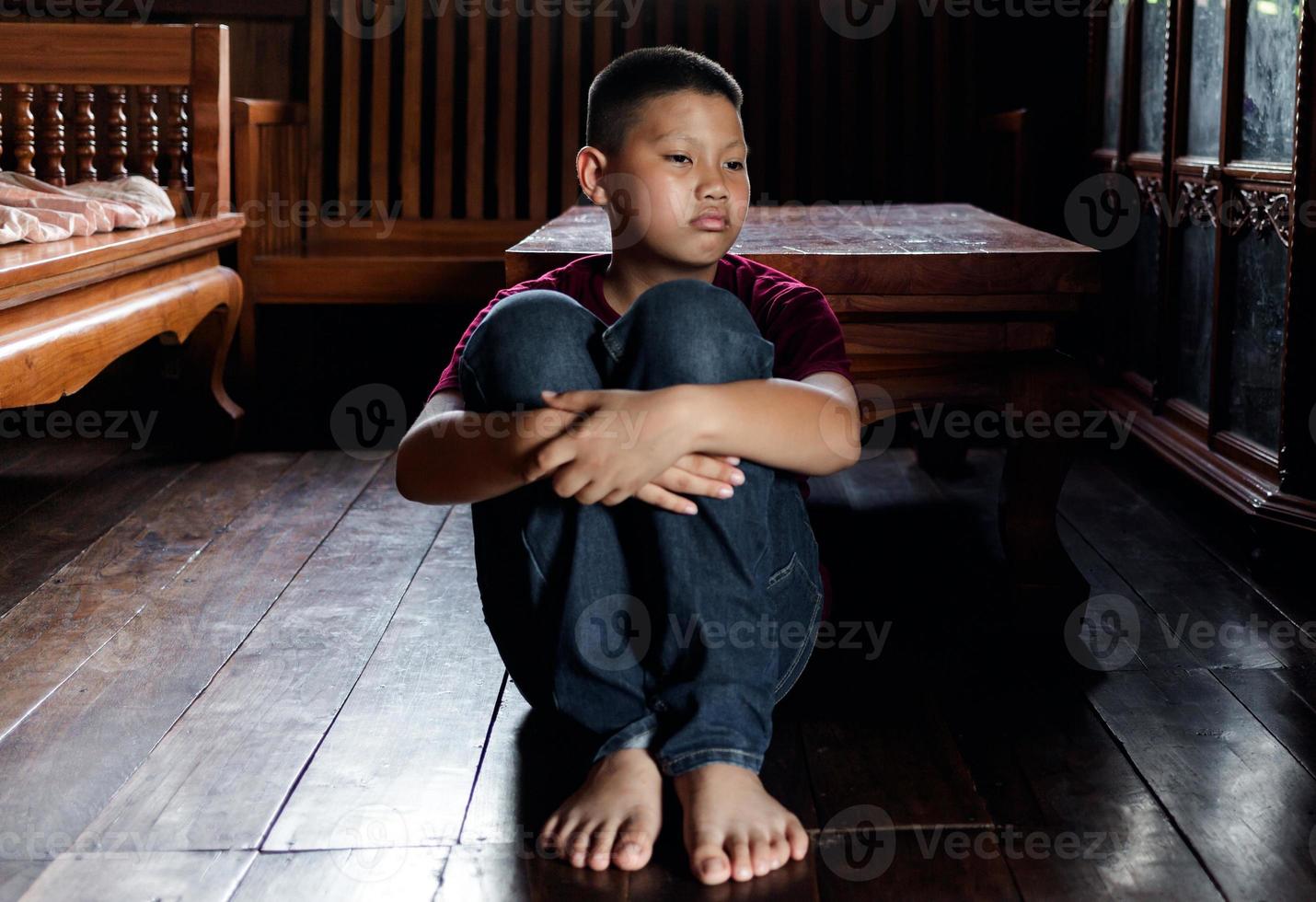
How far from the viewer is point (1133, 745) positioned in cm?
137

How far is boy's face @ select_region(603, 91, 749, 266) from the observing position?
51.3 inches

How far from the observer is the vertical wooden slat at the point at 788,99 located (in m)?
3.41

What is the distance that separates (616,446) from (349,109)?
2546mm

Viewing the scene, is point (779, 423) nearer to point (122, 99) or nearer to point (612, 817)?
point (612, 817)

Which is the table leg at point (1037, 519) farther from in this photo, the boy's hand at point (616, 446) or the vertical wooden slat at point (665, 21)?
the vertical wooden slat at point (665, 21)

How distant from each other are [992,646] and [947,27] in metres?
2.17

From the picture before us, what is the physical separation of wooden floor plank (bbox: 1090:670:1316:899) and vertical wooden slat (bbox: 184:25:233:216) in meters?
2.07

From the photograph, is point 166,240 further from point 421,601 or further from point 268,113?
point 421,601

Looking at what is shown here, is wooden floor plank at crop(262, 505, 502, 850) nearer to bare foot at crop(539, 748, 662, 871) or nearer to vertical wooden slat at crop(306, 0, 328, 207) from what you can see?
bare foot at crop(539, 748, 662, 871)

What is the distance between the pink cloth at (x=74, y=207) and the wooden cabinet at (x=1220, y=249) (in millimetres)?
1846

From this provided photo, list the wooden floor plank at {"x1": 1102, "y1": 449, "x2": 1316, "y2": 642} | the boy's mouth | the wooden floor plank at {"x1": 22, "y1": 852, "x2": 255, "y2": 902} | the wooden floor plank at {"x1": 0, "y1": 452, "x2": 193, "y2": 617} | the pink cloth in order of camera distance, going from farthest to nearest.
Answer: the pink cloth → the wooden floor plank at {"x1": 0, "y1": 452, "x2": 193, "y2": 617} → the wooden floor plank at {"x1": 1102, "y1": 449, "x2": 1316, "y2": 642} → the boy's mouth → the wooden floor plank at {"x1": 22, "y1": 852, "x2": 255, "y2": 902}

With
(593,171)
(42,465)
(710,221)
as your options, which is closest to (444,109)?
(42,465)

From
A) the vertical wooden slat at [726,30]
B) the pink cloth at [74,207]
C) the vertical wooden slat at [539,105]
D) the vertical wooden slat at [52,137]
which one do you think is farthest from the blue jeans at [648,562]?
the vertical wooden slat at [726,30]

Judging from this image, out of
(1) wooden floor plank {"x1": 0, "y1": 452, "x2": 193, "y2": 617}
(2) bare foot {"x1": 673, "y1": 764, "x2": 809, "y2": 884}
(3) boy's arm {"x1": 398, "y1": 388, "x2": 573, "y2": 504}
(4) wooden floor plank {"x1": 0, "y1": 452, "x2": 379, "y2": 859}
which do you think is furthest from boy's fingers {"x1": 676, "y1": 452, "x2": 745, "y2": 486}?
(1) wooden floor plank {"x1": 0, "y1": 452, "x2": 193, "y2": 617}
